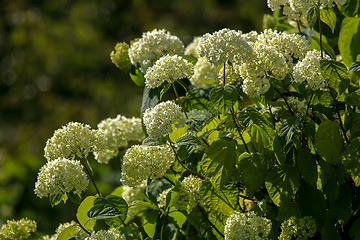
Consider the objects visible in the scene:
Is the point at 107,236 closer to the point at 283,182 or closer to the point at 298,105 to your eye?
the point at 283,182

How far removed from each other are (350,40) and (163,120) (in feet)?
2.88

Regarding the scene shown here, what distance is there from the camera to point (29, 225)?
92.4 inches

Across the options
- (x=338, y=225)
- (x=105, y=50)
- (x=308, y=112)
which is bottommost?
(x=338, y=225)

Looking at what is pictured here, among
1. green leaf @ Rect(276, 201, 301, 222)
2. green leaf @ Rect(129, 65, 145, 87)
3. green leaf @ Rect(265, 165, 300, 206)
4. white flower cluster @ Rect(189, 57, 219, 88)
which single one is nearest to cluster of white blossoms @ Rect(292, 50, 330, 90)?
green leaf @ Rect(265, 165, 300, 206)

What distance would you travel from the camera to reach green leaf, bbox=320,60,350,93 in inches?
72.2

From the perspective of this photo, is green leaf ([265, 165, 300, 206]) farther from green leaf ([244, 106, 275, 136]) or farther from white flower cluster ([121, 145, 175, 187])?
white flower cluster ([121, 145, 175, 187])

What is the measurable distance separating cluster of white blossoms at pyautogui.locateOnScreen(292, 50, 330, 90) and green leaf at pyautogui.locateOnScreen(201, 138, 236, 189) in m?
0.32

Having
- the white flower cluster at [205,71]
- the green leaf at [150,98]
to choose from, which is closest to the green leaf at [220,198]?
the green leaf at [150,98]

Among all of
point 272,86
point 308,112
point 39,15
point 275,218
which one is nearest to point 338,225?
point 275,218

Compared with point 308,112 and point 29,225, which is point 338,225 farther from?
point 29,225

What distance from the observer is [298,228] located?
6.06 feet

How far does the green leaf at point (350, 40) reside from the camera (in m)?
2.26

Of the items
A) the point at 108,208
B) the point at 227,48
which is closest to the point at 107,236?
the point at 108,208

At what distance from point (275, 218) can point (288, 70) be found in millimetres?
524
